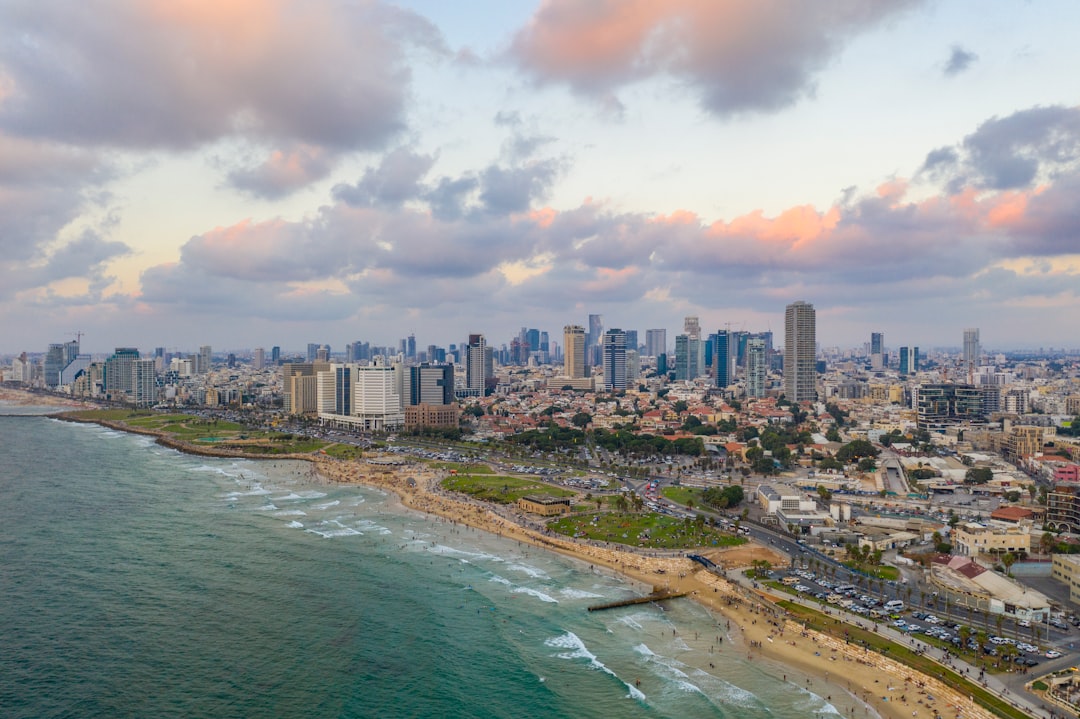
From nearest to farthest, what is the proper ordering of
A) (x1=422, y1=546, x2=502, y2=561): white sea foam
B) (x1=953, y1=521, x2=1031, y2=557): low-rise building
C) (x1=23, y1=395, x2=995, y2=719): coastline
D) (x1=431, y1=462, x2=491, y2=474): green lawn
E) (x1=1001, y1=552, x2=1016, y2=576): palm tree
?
(x1=23, y1=395, x2=995, y2=719): coastline
(x1=1001, y1=552, x2=1016, y2=576): palm tree
(x1=953, y1=521, x2=1031, y2=557): low-rise building
(x1=422, y1=546, x2=502, y2=561): white sea foam
(x1=431, y1=462, x2=491, y2=474): green lawn

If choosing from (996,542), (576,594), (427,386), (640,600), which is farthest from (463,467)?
(427,386)

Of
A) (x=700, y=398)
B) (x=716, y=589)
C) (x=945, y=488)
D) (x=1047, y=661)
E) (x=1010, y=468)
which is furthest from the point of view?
(x=700, y=398)

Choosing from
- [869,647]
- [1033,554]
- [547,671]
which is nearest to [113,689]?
[547,671]

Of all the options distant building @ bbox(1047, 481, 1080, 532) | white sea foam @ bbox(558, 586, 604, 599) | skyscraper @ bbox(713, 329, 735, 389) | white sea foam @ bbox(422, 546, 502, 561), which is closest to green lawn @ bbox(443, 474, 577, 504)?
white sea foam @ bbox(422, 546, 502, 561)

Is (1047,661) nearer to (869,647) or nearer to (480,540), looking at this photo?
(869,647)

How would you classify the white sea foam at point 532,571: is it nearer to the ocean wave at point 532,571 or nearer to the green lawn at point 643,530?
the ocean wave at point 532,571

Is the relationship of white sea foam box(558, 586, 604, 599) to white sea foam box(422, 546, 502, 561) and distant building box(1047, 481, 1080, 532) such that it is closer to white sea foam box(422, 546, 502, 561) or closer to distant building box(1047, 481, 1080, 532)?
white sea foam box(422, 546, 502, 561)

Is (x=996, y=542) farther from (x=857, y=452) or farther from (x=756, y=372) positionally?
(x=756, y=372)
